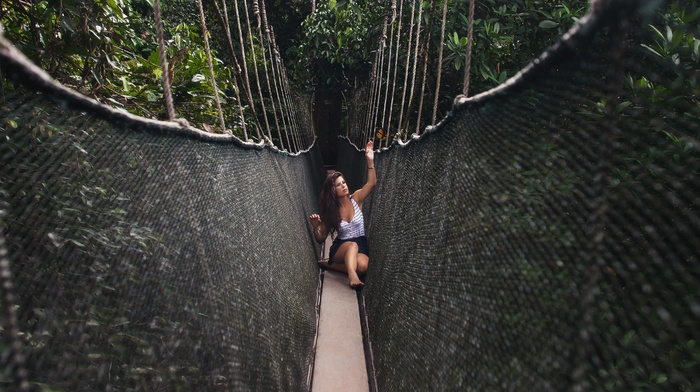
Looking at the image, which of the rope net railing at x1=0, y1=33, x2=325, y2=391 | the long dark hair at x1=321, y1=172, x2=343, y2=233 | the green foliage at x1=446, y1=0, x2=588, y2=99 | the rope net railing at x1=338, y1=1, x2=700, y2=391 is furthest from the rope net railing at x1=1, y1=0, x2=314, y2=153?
the green foliage at x1=446, y1=0, x2=588, y2=99

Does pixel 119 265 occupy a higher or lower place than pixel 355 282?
higher

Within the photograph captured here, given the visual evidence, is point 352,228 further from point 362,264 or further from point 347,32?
point 347,32

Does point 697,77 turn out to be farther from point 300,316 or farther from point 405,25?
point 405,25

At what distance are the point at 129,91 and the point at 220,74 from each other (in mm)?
1181

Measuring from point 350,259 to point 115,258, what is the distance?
89.7 inches

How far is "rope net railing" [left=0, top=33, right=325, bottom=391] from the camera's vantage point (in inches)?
23.6

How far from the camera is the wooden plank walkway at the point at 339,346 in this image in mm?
1906

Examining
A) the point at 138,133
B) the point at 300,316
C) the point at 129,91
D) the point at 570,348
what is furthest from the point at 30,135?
→ the point at 129,91

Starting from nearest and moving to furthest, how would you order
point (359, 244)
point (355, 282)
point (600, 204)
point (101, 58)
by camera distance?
point (600, 204)
point (101, 58)
point (355, 282)
point (359, 244)

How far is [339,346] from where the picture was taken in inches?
87.4

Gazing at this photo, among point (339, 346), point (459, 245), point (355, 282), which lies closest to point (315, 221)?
point (355, 282)

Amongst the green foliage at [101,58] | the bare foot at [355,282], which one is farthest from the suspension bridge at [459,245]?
the bare foot at [355,282]

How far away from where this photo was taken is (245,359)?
1.05m

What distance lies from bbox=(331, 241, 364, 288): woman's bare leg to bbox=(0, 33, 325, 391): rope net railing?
1573mm
